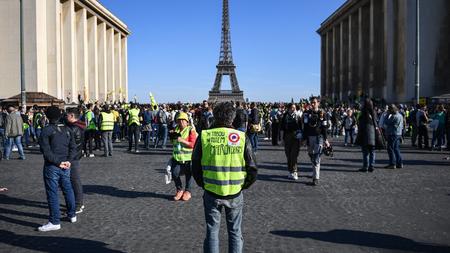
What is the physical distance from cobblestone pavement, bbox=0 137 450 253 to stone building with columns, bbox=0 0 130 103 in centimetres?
2580

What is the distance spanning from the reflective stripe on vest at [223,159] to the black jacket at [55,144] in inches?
124

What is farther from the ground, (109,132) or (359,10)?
(359,10)

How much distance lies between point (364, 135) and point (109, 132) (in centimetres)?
854

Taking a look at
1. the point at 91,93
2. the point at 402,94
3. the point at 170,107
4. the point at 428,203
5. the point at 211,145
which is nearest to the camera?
the point at 211,145

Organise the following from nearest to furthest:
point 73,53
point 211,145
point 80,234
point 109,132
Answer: point 211,145, point 80,234, point 109,132, point 73,53

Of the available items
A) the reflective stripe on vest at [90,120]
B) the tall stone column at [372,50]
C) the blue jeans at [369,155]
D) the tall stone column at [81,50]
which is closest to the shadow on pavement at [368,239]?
the blue jeans at [369,155]

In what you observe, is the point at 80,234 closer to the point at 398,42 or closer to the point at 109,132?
the point at 109,132

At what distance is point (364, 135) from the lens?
12453 mm

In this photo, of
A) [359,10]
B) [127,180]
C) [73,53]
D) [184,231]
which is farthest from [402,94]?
[184,231]

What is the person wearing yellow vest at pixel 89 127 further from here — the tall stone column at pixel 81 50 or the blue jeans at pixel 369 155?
the tall stone column at pixel 81 50

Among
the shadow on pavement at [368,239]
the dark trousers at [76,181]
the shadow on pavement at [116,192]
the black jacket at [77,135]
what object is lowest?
→ the shadow on pavement at [368,239]

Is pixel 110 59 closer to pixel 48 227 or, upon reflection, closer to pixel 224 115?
pixel 48 227

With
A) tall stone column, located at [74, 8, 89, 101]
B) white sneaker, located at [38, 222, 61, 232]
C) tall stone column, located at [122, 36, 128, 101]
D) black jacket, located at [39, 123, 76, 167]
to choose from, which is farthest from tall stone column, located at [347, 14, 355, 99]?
white sneaker, located at [38, 222, 61, 232]

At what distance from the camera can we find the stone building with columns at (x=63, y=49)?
36.1 meters
